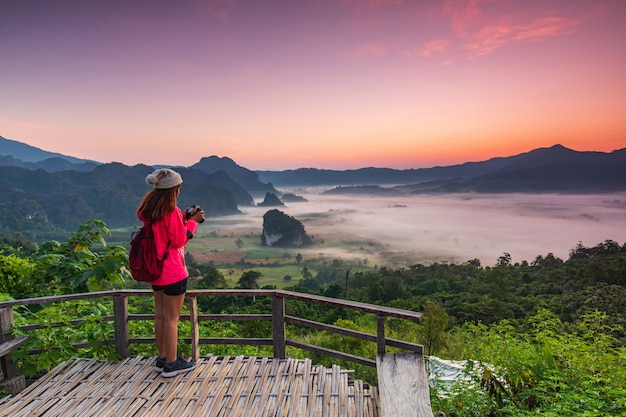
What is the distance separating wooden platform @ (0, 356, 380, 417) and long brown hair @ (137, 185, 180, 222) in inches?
55.3

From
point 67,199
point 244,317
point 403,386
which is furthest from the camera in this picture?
point 67,199

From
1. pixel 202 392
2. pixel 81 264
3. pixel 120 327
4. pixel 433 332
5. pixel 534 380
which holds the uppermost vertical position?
pixel 81 264

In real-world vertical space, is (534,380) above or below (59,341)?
below

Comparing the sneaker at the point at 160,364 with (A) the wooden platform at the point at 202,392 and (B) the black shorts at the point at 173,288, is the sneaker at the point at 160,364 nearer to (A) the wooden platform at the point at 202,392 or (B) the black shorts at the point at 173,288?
(A) the wooden platform at the point at 202,392

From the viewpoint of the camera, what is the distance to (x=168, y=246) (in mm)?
3016

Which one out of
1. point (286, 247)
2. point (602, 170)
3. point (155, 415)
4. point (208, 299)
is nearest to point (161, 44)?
point (208, 299)

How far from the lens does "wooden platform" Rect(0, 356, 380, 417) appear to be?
275cm

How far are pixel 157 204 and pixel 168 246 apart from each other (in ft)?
1.16

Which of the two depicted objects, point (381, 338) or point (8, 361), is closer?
point (381, 338)

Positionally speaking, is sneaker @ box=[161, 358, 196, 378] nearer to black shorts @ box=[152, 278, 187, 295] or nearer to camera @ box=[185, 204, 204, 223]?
black shorts @ box=[152, 278, 187, 295]

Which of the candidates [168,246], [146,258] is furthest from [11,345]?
[168,246]

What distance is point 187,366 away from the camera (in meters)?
3.31

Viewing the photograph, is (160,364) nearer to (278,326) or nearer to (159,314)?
(159,314)

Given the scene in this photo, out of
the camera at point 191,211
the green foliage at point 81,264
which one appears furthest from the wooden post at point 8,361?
the camera at point 191,211
